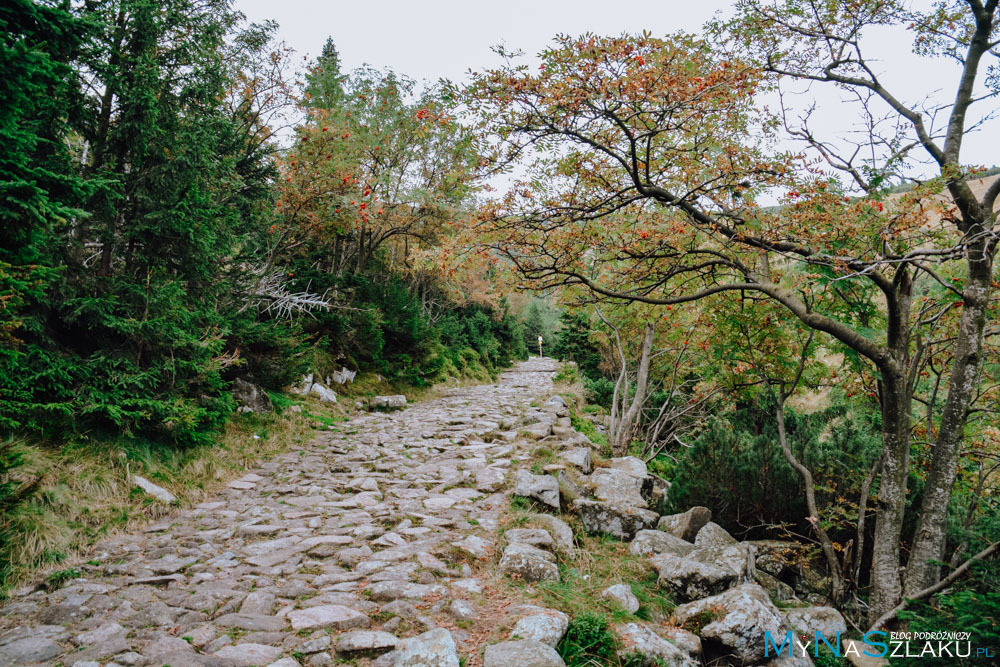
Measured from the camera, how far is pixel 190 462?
5.54 meters

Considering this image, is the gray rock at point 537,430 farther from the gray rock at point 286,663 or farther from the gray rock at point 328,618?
the gray rock at point 286,663

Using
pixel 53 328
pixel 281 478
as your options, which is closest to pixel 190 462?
pixel 281 478

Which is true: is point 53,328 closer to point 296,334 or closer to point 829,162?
point 296,334

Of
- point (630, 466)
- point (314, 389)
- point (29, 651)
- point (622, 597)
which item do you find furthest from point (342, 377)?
point (622, 597)

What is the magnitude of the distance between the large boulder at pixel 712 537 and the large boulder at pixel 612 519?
1.77ft

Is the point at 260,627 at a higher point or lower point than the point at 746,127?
lower

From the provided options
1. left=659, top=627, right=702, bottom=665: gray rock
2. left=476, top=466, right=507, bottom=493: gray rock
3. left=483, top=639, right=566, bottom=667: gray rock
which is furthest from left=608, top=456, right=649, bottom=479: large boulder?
left=483, top=639, right=566, bottom=667: gray rock

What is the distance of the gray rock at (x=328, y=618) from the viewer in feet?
9.67

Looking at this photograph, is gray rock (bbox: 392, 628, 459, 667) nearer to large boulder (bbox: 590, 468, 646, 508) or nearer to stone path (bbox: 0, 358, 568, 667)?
stone path (bbox: 0, 358, 568, 667)

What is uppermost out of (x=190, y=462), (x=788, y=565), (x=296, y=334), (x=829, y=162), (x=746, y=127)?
(x=746, y=127)

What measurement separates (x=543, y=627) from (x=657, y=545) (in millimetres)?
2301

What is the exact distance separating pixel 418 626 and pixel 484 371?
1865 centimetres

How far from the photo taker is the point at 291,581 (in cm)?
356

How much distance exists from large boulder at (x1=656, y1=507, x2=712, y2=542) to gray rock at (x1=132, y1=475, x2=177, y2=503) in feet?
17.6
